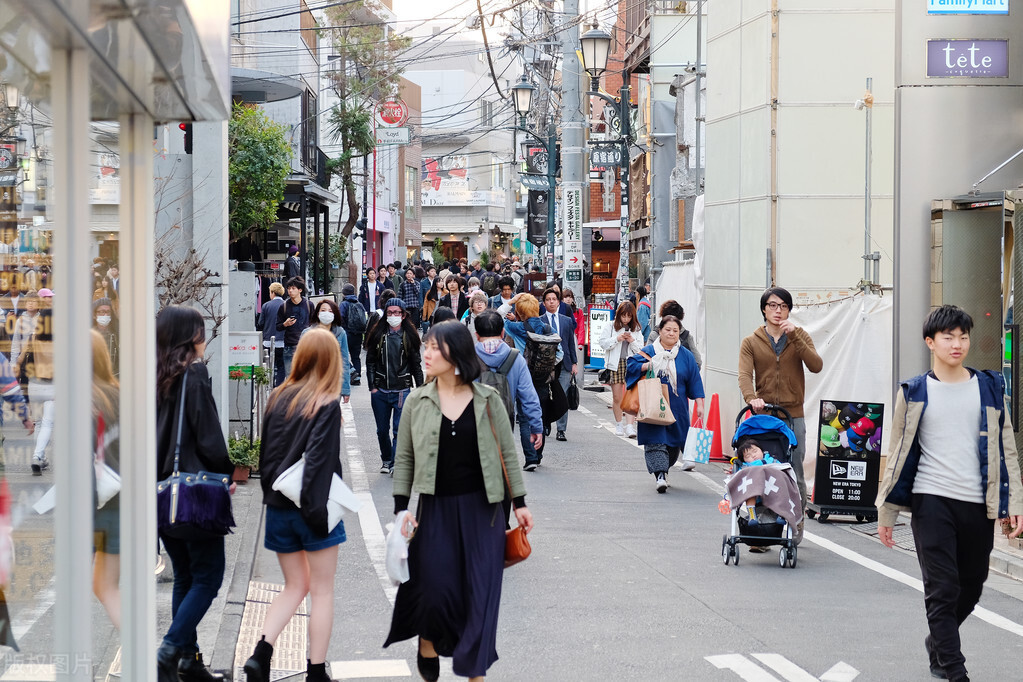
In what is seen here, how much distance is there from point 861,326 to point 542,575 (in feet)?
18.5

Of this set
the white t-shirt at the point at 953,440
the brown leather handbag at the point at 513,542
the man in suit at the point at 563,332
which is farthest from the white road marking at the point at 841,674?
the man in suit at the point at 563,332

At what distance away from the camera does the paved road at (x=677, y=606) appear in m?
6.54

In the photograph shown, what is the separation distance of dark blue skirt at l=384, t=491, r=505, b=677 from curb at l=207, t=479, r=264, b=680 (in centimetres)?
114

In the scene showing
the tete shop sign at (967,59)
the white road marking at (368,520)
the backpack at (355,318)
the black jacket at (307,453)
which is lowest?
the white road marking at (368,520)

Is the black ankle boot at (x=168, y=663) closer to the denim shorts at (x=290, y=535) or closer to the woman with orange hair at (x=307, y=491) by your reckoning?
the woman with orange hair at (x=307, y=491)

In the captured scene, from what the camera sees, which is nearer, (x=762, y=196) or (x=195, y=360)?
(x=195, y=360)

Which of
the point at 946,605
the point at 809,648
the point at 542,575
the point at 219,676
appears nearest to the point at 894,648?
the point at 809,648

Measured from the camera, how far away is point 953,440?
20.1ft

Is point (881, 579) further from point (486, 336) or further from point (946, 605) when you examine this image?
point (486, 336)

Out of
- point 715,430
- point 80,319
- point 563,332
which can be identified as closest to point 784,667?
point 80,319

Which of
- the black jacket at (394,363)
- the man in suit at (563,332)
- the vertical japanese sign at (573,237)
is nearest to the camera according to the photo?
the black jacket at (394,363)

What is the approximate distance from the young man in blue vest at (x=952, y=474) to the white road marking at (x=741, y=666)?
0.84m

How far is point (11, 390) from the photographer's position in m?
2.67

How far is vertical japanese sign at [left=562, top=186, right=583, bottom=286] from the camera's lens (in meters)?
23.6
